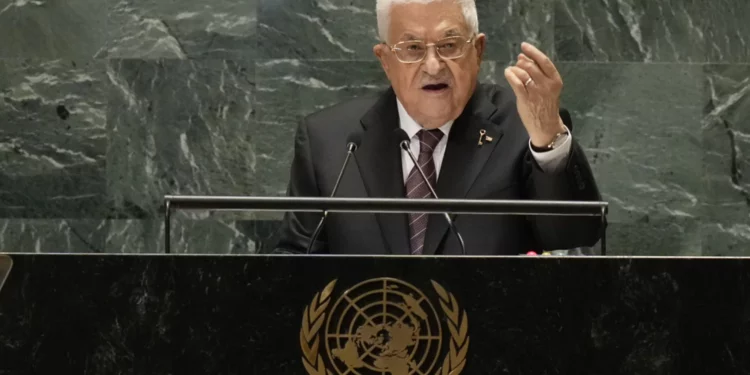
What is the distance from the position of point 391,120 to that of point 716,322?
5.12 feet

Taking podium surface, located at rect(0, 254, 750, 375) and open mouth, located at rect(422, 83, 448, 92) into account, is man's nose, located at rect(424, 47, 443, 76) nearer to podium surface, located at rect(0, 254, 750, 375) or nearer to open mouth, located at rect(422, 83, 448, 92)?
open mouth, located at rect(422, 83, 448, 92)

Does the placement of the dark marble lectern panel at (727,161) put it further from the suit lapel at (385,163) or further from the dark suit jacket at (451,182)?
the suit lapel at (385,163)

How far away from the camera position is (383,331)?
84.5 inches

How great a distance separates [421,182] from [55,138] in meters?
2.34

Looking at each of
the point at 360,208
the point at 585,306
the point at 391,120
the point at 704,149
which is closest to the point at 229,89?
the point at 391,120

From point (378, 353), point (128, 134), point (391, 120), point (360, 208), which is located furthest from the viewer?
point (128, 134)

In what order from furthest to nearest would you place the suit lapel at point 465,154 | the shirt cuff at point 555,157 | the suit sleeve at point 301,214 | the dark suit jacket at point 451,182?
1. the suit sleeve at point 301,214
2. the suit lapel at point 465,154
3. the dark suit jacket at point 451,182
4. the shirt cuff at point 555,157

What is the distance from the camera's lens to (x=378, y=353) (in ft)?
7.02

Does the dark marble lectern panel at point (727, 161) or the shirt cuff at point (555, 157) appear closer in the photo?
the shirt cuff at point (555, 157)

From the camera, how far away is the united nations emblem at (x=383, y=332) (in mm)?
2141

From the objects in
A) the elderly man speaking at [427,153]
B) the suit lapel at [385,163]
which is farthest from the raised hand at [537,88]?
the suit lapel at [385,163]

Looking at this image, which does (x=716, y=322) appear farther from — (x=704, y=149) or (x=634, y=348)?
(x=704, y=149)

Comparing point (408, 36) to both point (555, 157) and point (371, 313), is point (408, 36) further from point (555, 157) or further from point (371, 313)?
point (371, 313)

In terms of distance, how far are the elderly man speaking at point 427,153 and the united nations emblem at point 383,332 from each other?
0.92m
